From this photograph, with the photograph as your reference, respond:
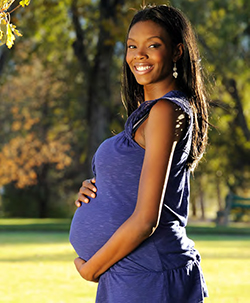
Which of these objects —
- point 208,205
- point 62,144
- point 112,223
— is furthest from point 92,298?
point 208,205

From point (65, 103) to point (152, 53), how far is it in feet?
87.3

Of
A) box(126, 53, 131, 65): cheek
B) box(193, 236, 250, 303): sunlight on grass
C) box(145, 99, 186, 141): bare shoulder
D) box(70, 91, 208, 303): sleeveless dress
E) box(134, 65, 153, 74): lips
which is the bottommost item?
box(193, 236, 250, 303): sunlight on grass

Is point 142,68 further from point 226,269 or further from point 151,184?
point 226,269

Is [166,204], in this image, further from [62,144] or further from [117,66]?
[62,144]

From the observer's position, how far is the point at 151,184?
220 centimetres

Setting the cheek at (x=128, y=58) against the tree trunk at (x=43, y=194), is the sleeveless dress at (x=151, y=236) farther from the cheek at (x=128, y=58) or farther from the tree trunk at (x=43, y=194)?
the tree trunk at (x=43, y=194)

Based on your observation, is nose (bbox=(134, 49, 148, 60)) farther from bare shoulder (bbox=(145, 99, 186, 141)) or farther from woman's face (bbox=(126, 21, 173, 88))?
bare shoulder (bbox=(145, 99, 186, 141))

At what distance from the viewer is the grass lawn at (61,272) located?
6.76 m

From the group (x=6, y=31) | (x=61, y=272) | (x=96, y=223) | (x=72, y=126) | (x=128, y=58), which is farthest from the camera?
(x=72, y=126)

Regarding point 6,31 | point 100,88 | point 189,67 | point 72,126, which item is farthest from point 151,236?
point 72,126

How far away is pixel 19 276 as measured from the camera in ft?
27.0

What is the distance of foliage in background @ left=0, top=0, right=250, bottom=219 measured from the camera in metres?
22.9

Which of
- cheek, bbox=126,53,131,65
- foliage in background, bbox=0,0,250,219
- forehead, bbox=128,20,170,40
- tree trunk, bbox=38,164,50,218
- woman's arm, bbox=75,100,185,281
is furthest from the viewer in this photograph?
tree trunk, bbox=38,164,50,218

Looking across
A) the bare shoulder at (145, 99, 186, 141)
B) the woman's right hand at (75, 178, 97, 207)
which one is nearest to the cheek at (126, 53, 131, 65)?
the bare shoulder at (145, 99, 186, 141)
